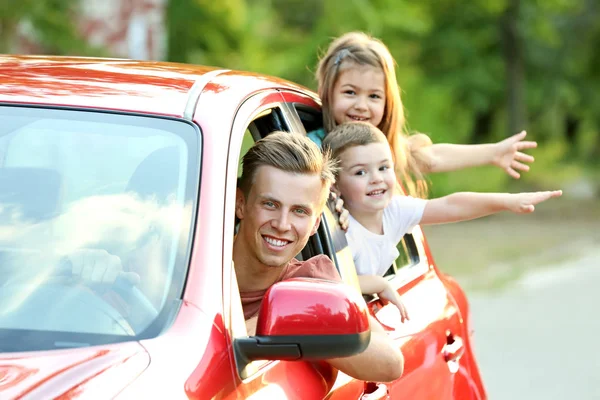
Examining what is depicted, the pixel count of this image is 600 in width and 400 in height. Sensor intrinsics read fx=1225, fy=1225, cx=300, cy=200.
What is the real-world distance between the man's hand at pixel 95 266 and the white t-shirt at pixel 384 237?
1.58 metres

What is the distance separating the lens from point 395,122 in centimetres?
531

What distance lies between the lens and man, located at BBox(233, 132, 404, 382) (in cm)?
329

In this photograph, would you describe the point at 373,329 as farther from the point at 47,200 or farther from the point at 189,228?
the point at 47,200

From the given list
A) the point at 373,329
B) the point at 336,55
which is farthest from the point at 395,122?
the point at 373,329

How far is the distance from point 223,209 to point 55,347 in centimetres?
57

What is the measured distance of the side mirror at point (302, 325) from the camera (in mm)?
2699

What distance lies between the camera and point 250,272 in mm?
3439

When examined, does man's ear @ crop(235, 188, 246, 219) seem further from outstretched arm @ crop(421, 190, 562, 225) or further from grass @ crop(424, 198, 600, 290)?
grass @ crop(424, 198, 600, 290)

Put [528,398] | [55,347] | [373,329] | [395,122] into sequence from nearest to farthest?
[55,347], [373,329], [395,122], [528,398]

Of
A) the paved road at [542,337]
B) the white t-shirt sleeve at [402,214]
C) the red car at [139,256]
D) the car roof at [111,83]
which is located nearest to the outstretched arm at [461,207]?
the white t-shirt sleeve at [402,214]

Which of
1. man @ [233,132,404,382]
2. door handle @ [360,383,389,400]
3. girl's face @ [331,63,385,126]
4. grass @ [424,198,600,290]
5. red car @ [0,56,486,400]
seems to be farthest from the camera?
grass @ [424,198,600,290]

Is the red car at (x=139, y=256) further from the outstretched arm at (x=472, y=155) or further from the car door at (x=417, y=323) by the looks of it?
the outstretched arm at (x=472, y=155)

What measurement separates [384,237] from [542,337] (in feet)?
21.6

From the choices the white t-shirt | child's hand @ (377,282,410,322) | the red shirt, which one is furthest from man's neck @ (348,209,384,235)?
the red shirt
